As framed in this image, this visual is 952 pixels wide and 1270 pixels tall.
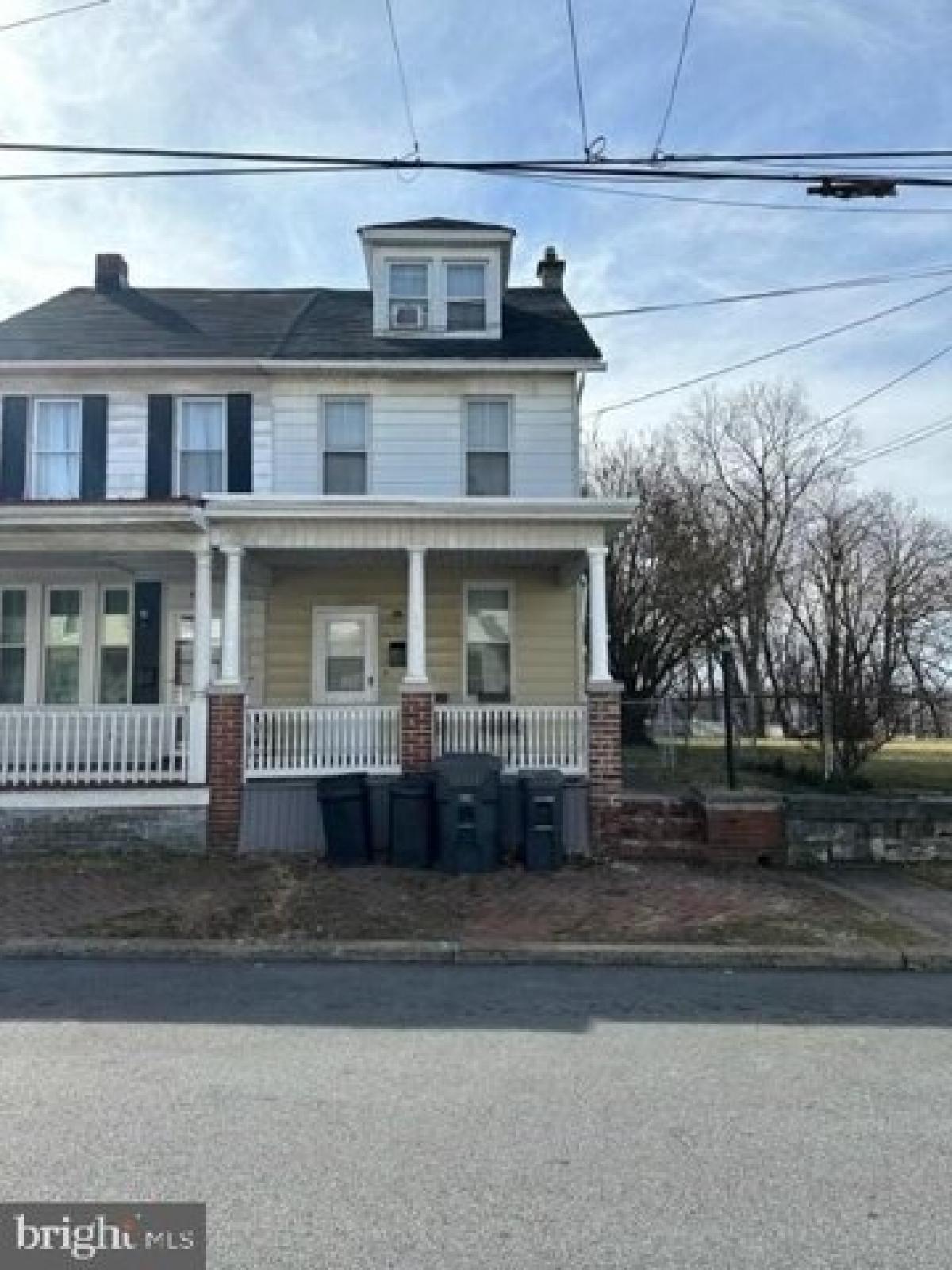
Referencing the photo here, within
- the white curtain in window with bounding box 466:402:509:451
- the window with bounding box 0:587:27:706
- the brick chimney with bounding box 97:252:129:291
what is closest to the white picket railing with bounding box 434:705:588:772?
the white curtain in window with bounding box 466:402:509:451

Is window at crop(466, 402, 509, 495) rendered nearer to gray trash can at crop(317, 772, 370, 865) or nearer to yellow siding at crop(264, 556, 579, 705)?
yellow siding at crop(264, 556, 579, 705)

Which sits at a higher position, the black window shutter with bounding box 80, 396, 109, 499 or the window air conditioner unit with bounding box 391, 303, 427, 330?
the window air conditioner unit with bounding box 391, 303, 427, 330

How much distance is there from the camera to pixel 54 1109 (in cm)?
413

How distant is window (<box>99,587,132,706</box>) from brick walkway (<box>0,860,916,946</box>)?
A: 4342 millimetres

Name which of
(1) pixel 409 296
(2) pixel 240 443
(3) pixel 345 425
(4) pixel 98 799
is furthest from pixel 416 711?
(1) pixel 409 296

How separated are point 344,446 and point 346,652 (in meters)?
3.04

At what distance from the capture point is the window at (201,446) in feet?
46.1

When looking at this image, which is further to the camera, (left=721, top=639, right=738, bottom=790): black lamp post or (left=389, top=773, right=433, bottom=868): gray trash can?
(left=721, top=639, right=738, bottom=790): black lamp post

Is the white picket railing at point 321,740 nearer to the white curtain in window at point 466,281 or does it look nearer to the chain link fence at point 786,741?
the chain link fence at point 786,741

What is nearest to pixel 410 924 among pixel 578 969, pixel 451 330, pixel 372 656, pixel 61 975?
pixel 578 969

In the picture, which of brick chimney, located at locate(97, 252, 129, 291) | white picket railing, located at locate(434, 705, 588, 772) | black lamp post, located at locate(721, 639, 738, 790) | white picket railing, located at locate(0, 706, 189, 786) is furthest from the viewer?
brick chimney, located at locate(97, 252, 129, 291)

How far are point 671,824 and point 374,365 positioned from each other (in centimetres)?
769

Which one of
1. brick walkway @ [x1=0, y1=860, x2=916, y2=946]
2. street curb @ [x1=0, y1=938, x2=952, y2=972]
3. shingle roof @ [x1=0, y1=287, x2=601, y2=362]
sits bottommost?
street curb @ [x1=0, y1=938, x2=952, y2=972]

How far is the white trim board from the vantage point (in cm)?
1063
